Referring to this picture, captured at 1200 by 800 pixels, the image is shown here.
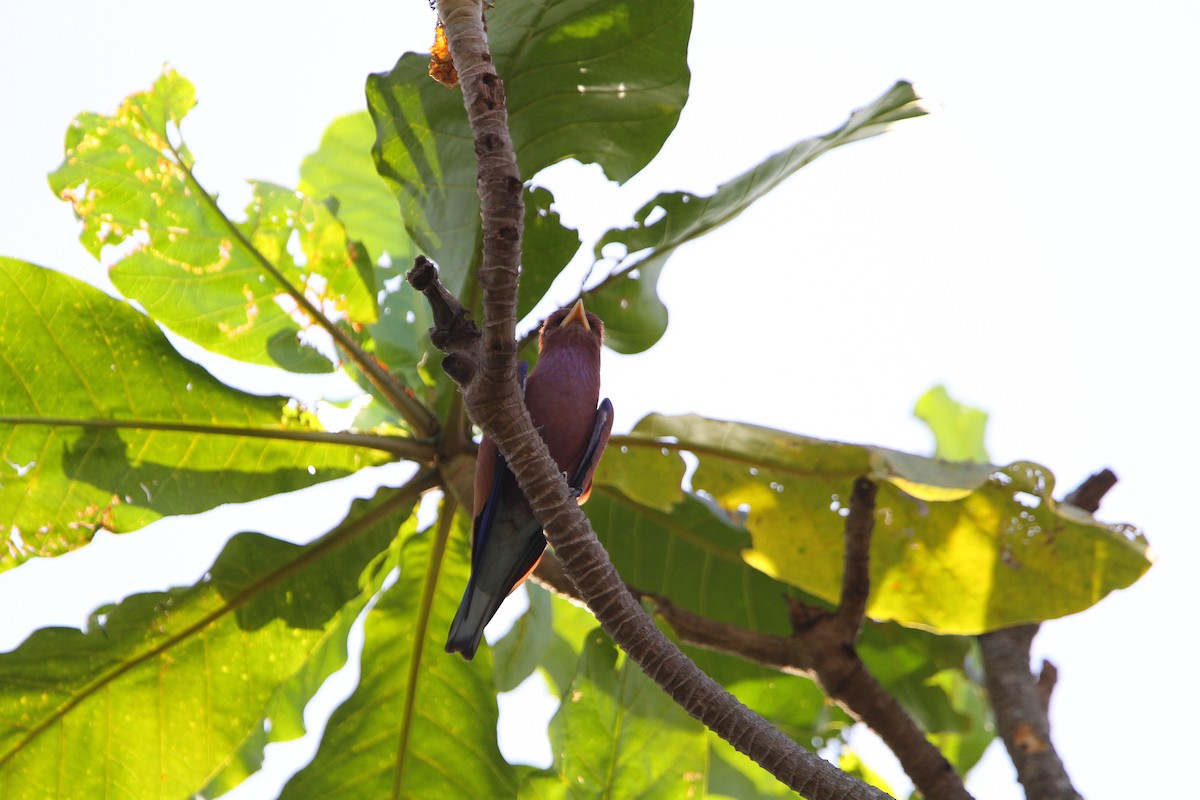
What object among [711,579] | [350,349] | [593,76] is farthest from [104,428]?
[711,579]

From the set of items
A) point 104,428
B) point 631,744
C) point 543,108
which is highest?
point 543,108

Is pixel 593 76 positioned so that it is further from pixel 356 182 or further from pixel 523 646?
pixel 523 646

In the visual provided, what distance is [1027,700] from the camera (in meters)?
3.70

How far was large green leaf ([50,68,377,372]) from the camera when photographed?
341cm

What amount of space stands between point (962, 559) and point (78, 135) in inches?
118

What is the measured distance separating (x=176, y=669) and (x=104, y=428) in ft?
2.42

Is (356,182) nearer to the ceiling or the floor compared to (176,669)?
nearer to the ceiling

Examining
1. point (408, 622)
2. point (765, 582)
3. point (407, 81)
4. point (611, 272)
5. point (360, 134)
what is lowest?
point (408, 622)

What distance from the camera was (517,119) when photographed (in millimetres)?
3041

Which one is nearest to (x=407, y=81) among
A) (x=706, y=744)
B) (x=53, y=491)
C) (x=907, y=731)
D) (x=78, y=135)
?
(x=78, y=135)

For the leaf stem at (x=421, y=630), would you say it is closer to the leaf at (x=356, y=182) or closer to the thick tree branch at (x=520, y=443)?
the thick tree branch at (x=520, y=443)

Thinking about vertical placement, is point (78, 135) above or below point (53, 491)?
above

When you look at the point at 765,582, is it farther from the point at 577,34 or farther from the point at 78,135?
the point at 78,135

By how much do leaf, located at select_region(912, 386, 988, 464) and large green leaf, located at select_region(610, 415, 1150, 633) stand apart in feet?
6.39
